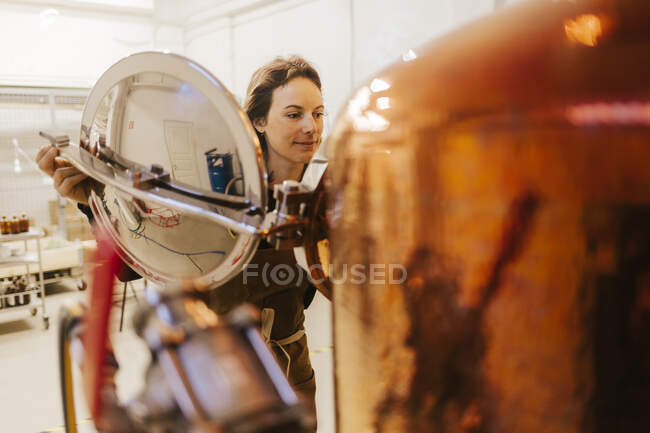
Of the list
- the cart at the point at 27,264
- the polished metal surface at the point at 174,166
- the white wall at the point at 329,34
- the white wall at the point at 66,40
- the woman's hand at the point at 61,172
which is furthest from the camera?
the white wall at the point at 66,40

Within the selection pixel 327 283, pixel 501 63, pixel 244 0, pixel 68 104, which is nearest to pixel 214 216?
pixel 327 283

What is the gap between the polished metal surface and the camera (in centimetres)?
33

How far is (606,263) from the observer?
191mm

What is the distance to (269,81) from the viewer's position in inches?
28.0

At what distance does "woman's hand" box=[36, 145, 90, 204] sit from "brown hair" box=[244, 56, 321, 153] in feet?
0.82

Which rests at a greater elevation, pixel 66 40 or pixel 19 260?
pixel 66 40

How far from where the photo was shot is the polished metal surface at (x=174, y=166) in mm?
335

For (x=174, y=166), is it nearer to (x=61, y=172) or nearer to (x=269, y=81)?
(x=61, y=172)

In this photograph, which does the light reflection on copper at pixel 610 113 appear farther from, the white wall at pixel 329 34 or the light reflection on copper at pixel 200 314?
the white wall at pixel 329 34

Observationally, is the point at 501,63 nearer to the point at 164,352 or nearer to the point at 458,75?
the point at 458,75

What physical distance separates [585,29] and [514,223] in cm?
9

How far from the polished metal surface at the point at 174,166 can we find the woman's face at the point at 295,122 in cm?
22

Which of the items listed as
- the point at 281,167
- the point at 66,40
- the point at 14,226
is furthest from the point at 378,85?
the point at 66,40

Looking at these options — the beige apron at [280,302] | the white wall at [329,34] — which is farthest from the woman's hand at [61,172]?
the white wall at [329,34]
